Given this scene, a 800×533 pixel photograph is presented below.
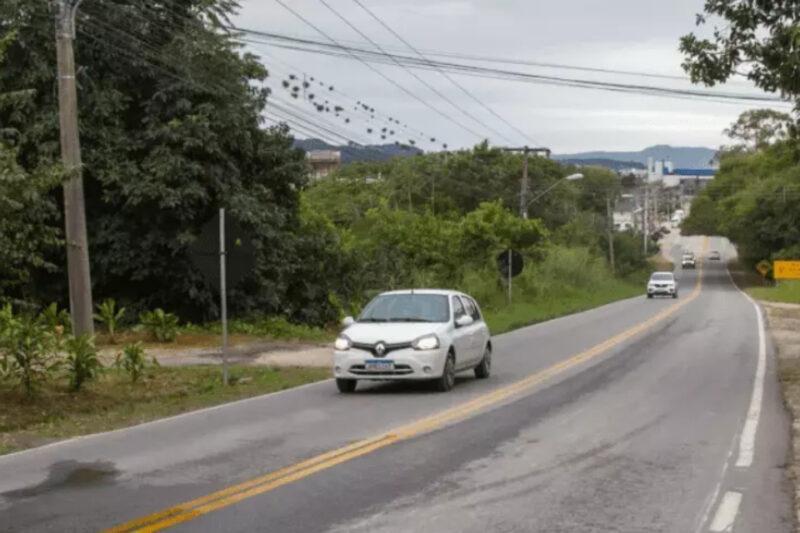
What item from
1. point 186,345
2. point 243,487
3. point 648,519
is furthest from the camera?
point 186,345

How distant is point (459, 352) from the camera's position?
62.5 ft

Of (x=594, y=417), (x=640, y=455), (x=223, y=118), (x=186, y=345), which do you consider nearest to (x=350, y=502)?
(x=640, y=455)

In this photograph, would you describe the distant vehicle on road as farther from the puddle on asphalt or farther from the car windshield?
the puddle on asphalt

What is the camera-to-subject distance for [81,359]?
16.8 metres

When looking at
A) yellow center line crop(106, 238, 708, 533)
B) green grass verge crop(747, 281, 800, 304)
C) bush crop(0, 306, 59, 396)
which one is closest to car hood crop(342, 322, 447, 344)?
yellow center line crop(106, 238, 708, 533)

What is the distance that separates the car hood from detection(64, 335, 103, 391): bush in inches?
145

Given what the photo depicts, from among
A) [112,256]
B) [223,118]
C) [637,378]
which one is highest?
[223,118]

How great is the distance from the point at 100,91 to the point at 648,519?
2463 centimetres

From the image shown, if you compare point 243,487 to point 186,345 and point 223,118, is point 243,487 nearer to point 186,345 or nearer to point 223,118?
point 186,345

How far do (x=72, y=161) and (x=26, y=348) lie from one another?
227 inches

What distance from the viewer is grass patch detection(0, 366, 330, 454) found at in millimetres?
14539

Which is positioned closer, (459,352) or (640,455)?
(640,455)

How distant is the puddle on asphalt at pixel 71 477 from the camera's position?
9.89 metres

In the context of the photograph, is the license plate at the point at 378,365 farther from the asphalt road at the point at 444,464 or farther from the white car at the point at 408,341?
the asphalt road at the point at 444,464
